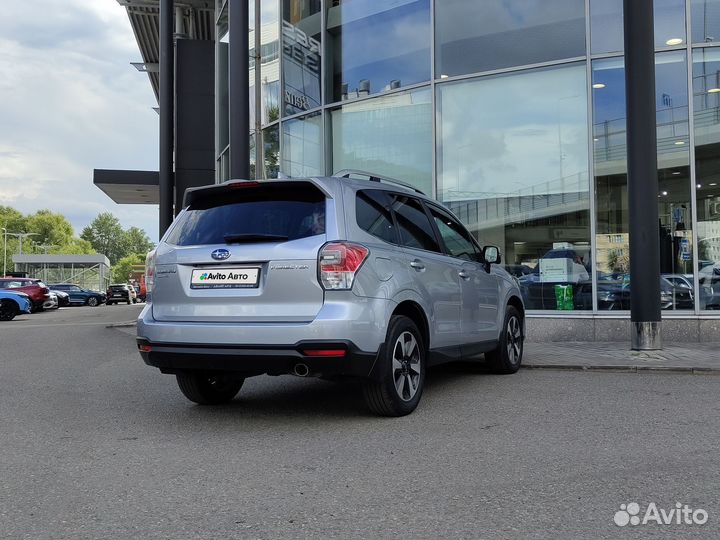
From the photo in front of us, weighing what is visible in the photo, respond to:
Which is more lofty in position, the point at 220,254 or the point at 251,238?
the point at 251,238

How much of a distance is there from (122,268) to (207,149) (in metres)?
126

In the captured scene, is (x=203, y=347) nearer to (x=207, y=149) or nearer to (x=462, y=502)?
(x=462, y=502)

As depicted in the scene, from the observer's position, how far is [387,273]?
4.91 m

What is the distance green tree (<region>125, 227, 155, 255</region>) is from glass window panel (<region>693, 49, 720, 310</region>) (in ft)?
525

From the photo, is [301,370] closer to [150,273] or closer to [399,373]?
[399,373]

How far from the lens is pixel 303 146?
14781 mm

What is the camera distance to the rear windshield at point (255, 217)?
4797 mm

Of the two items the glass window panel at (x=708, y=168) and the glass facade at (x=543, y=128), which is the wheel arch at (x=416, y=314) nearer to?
the glass facade at (x=543, y=128)

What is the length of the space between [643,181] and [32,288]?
2624 centimetres

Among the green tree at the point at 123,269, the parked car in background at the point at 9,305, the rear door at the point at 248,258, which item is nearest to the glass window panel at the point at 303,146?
the rear door at the point at 248,258

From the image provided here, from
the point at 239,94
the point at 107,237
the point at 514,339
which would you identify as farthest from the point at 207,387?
the point at 107,237

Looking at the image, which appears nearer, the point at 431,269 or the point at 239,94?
the point at 431,269

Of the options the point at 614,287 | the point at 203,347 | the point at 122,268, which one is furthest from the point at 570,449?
the point at 122,268

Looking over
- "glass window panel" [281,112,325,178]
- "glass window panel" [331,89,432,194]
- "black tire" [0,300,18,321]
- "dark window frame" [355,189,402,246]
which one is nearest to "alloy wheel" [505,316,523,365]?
"dark window frame" [355,189,402,246]
